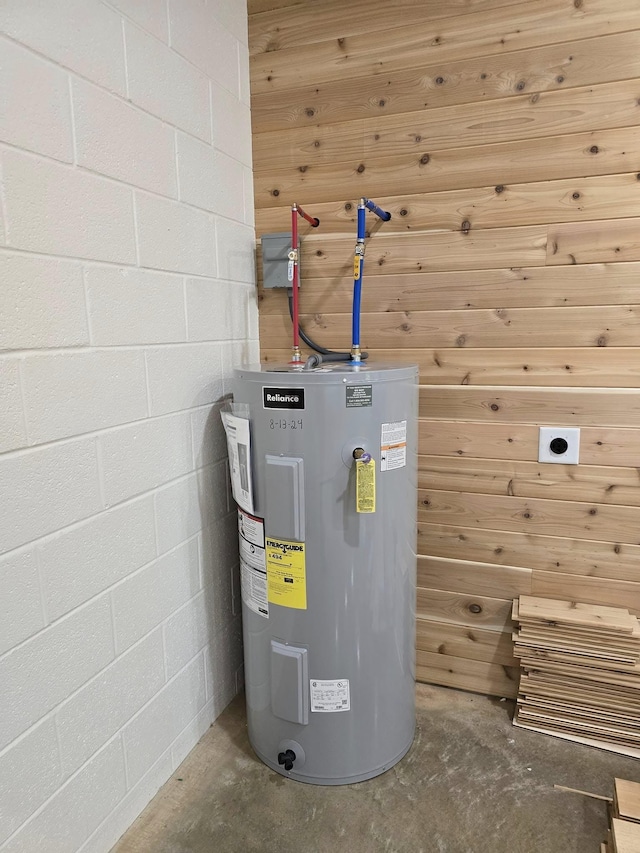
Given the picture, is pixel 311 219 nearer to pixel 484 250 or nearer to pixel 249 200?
pixel 249 200

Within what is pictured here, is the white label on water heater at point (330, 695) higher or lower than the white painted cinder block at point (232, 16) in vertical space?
lower

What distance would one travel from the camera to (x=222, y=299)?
183cm

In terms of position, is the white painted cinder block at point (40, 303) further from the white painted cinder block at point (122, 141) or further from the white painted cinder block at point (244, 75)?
the white painted cinder block at point (244, 75)

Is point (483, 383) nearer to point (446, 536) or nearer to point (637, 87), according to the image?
point (446, 536)

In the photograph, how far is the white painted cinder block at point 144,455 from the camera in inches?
53.5

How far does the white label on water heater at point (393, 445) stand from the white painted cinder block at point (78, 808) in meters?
1.00

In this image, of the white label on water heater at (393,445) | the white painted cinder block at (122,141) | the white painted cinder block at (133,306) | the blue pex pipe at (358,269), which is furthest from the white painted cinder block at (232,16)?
the white label on water heater at (393,445)

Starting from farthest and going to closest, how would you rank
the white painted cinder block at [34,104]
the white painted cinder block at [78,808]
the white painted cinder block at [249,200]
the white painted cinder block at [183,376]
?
the white painted cinder block at [249,200], the white painted cinder block at [183,376], the white painted cinder block at [78,808], the white painted cinder block at [34,104]

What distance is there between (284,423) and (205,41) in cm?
119

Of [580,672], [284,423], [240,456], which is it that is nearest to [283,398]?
[284,423]

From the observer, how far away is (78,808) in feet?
4.29

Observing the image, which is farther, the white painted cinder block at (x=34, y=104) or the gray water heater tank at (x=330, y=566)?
the gray water heater tank at (x=330, y=566)

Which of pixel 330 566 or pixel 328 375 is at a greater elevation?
pixel 328 375

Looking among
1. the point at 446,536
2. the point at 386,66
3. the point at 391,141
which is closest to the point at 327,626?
the point at 446,536
